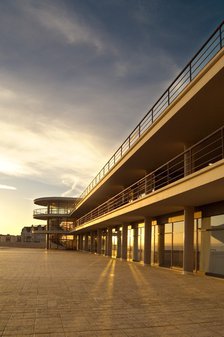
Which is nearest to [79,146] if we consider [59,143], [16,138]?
[59,143]

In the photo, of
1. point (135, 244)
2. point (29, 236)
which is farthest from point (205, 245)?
point (29, 236)

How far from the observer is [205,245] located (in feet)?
57.3

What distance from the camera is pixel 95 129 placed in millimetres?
22719

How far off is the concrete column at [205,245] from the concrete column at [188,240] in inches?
24.1

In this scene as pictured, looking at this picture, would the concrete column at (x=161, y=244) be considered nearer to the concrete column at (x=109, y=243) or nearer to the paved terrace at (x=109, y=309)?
the paved terrace at (x=109, y=309)

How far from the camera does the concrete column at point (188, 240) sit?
59.6 feet

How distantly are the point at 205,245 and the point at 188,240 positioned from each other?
1055mm

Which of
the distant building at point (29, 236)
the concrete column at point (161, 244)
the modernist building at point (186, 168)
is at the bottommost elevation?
the distant building at point (29, 236)

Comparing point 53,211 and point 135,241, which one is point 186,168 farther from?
point 53,211

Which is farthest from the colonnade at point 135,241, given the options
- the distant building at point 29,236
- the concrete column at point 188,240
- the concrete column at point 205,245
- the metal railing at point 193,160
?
the distant building at point 29,236

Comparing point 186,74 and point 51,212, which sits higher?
point 186,74

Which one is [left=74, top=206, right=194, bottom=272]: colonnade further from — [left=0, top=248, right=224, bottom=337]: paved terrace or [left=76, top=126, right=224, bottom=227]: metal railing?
[left=0, top=248, right=224, bottom=337]: paved terrace

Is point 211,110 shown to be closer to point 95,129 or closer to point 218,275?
point 218,275

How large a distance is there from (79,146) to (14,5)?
15.4 m
